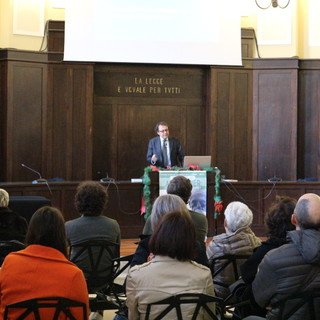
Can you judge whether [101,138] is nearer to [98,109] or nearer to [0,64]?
[98,109]

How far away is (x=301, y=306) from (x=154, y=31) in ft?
28.9

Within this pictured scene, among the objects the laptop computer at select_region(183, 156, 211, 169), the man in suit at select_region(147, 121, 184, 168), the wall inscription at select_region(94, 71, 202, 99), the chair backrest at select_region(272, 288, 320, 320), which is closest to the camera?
the chair backrest at select_region(272, 288, 320, 320)

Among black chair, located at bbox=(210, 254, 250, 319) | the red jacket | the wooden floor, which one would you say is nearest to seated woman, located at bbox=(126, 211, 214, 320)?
the red jacket

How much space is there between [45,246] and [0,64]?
861 centimetres

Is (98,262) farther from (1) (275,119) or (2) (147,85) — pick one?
(1) (275,119)

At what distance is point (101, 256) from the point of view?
5.10 metres

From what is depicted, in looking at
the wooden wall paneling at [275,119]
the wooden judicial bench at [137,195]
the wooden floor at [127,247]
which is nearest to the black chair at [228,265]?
the wooden floor at [127,247]

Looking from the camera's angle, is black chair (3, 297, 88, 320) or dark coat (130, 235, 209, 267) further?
dark coat (130, 235, 209, 267)

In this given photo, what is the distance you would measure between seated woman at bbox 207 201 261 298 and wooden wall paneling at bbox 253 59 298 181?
24.9 ft

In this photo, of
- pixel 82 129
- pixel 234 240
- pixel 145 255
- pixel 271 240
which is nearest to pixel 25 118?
pixel 82 129

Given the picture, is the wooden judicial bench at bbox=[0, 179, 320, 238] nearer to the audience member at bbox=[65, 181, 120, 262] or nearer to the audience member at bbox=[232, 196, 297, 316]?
the audience member at bbox=[65, 181, 120, 262]

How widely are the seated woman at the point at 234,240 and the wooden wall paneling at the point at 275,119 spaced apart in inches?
299

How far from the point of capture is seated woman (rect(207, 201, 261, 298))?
15.8ft

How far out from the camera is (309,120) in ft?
41.0
